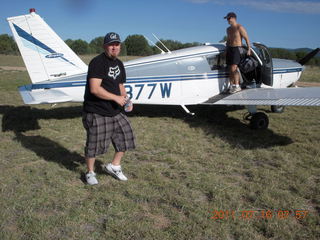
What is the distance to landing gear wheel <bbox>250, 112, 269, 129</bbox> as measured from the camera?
6105 mm

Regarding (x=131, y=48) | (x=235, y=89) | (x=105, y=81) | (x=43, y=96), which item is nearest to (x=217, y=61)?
(x=235, y=89)

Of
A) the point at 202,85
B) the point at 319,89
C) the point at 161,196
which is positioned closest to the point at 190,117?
the point at 202,85

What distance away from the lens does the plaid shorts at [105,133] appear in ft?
10.9

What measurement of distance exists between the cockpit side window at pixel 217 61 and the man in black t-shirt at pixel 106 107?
387 centimetres

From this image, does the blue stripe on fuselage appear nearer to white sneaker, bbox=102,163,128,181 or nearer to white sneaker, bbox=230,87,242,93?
white sneaker, bbox=230,87,242,93

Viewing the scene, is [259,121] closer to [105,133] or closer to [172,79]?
[172,79]

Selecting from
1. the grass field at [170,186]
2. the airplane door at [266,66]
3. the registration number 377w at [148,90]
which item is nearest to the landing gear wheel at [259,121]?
the grass field at [170,186]

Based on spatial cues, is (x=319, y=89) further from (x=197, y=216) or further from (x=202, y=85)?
(x=197, y=216)

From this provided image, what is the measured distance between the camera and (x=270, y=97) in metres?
6.00

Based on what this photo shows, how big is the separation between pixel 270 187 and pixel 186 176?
107 centimetres

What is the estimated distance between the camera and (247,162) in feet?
14.5

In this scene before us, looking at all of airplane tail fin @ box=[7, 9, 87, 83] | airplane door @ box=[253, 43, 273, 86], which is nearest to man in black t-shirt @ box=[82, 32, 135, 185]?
airplane tail fin @ box=[7, 9, 87, 83]
